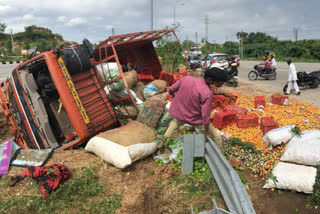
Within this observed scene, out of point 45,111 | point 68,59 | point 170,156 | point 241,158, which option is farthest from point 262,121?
point 45,111

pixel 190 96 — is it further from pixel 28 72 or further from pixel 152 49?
pixel 152 49

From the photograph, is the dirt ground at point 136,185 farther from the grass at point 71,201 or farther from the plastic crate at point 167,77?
the plastic crate at point 167,77

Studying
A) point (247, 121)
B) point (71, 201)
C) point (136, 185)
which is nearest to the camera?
point (71, 201)

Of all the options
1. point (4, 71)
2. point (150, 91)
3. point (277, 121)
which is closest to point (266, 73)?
point (277, 121)

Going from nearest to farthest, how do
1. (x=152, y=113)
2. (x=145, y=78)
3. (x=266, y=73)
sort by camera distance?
1. (x=152, y=113)
2. (x=145, y=78)
3. (x=266, y=73)

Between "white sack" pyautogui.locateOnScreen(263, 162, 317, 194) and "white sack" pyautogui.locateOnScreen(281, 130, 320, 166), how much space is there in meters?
0.10

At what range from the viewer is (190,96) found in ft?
11.4

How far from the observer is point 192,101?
350 centimetres

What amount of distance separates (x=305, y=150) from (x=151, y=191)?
2.21 m

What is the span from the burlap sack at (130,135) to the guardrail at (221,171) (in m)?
0.95

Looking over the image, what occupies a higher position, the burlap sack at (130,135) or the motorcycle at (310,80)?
the motorcycle at (310,80)

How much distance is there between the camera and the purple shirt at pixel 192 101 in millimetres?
3295

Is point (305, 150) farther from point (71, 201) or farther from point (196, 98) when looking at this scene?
point (71, 201)

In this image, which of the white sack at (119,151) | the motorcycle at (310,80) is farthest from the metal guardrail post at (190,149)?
the motorcycle at (310,80)
